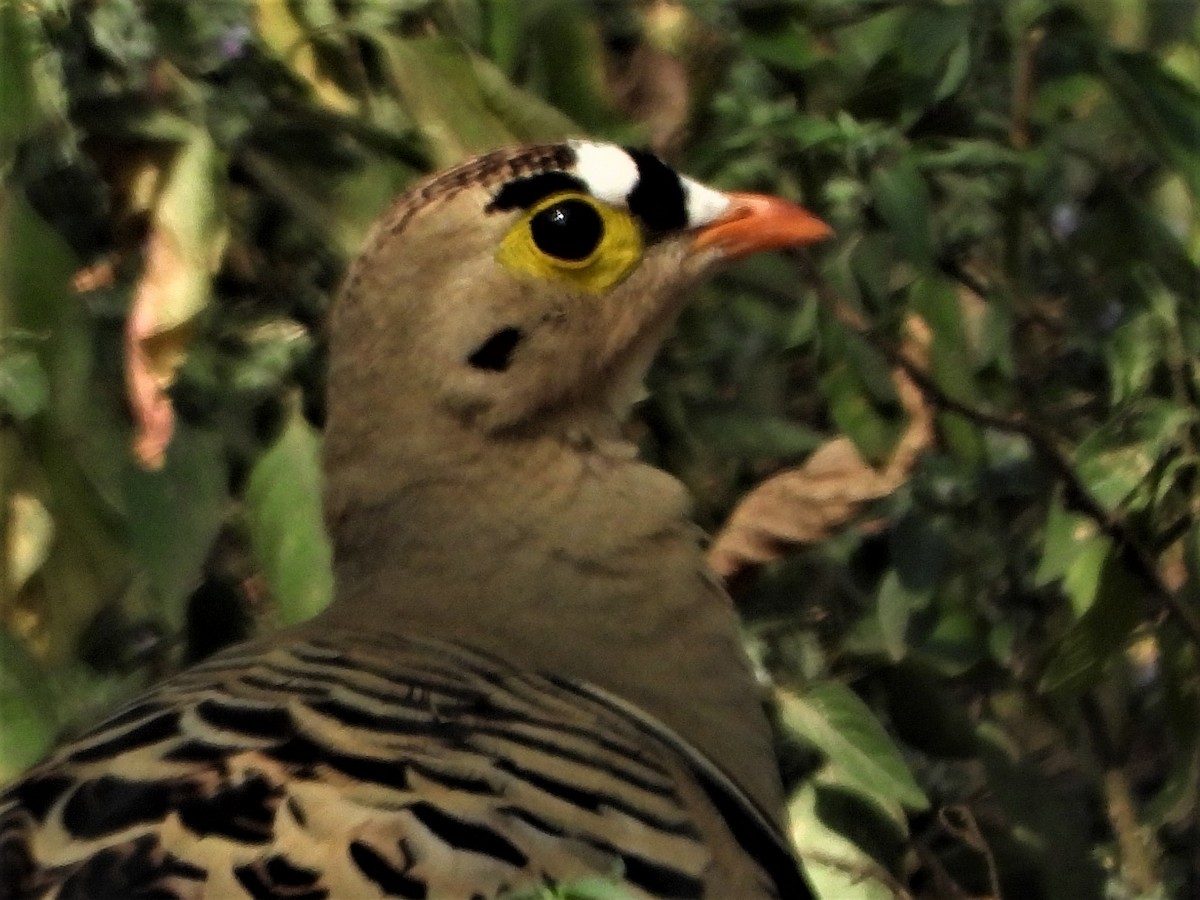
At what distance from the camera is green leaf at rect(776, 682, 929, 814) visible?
1.98m

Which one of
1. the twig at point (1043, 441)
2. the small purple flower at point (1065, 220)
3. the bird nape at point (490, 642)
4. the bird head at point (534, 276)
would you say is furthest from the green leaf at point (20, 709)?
the small purple flower at point (1065, 220)

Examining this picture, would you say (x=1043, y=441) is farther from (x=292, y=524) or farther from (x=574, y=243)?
(x=292, y=524)

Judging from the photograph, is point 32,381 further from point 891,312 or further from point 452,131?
point 891,312

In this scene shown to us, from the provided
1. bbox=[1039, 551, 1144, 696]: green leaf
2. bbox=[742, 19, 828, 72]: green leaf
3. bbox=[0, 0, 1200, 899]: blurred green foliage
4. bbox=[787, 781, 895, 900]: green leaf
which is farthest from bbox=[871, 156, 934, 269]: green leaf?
bbox=[787, 781, 895, 900]: green leaf

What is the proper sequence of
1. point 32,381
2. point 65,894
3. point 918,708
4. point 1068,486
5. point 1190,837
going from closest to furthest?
point 65,894 → point 32,381 → point 1068,486 → point 918,708 → point 1190,837

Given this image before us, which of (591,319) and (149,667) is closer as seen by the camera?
(591,319)

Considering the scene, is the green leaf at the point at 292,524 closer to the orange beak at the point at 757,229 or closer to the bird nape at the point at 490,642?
the bird nape at the point at 490,642

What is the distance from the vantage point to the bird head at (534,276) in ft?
6.30

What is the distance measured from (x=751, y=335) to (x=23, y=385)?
0.96 meters

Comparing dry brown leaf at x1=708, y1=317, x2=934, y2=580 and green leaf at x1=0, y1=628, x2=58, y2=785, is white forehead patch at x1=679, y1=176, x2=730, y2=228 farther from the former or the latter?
green leaf at x1=0, y1=628, x2=58, y2=785

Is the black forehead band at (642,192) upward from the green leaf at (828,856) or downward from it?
upward

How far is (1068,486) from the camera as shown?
2195mm

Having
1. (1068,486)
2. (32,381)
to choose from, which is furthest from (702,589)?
(32,381)

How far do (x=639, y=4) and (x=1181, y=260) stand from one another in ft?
2.24
